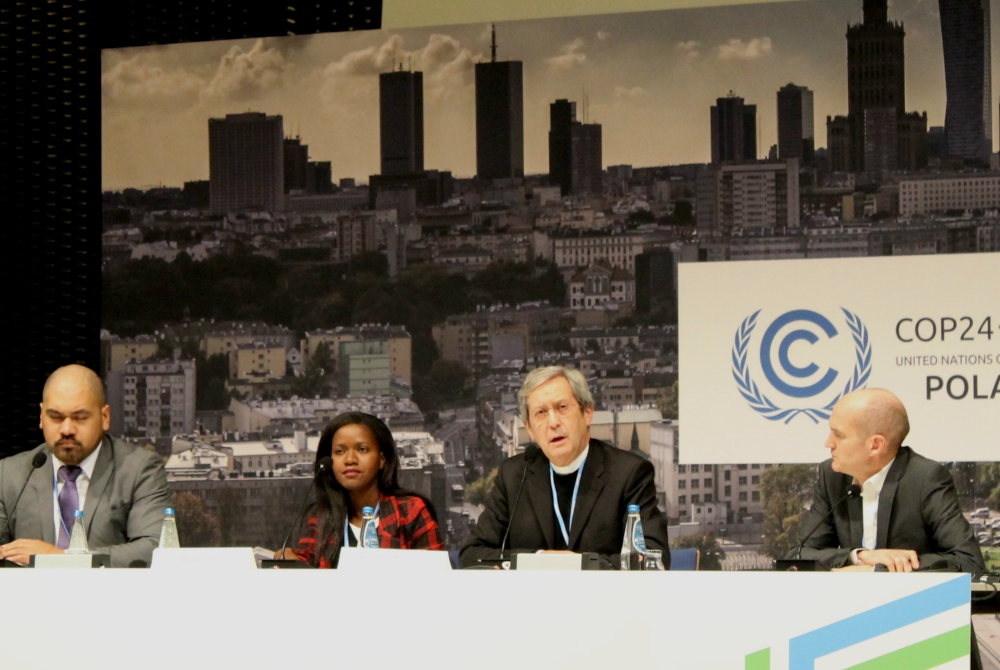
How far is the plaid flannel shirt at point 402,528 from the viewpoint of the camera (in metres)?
4.03

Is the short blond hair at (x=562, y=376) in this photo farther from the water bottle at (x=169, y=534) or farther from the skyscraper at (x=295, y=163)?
the skyscraper at (x=295, y=163)

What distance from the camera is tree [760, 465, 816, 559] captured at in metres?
5.33

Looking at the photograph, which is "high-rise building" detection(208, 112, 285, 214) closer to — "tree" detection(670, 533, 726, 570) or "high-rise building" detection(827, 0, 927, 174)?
"tree" detection(670, 533, 726, 570)

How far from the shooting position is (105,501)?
13.2 ft

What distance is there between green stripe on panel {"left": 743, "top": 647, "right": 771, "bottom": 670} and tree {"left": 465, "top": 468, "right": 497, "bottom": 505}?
3.13 meters

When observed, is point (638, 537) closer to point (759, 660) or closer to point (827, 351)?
point (759, 660)

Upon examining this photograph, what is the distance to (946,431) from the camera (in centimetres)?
513

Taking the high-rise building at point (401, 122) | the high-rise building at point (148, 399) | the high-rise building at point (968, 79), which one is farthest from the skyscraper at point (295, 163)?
the high-rise building at point (968, 79)

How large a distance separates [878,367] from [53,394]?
11.4 feet

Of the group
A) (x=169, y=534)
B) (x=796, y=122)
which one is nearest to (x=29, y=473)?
(x=169, y=534)

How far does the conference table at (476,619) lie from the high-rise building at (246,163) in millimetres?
3351

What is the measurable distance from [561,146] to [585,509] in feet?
7.58

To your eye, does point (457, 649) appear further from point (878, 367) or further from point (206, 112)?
point (206, 112)

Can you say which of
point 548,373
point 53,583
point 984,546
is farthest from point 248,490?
point 984,546
